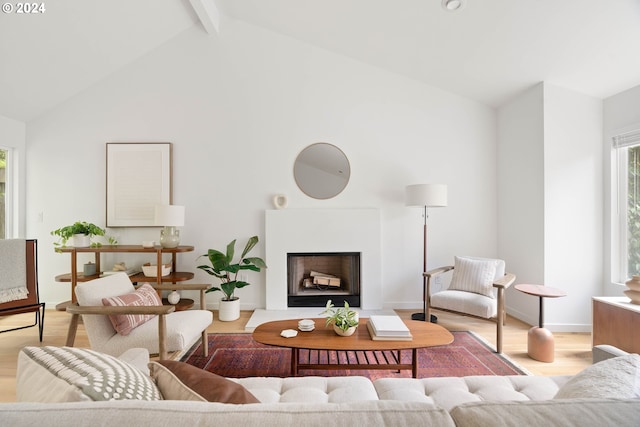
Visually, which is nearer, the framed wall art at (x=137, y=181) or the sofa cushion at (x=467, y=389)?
the sofa cushion at (x=467, y=389)

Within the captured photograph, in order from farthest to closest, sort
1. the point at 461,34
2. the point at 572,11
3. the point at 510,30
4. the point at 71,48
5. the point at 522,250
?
1. the point at 522,250
2. the point at 71,48
3. the point at 461,34
4. the point at 510,30
5. the point at 572,11

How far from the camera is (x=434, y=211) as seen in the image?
3955 mm

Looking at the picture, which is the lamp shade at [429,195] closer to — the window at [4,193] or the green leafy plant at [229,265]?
the green leafy plant at [229,265]

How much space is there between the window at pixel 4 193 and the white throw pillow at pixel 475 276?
5333 mm

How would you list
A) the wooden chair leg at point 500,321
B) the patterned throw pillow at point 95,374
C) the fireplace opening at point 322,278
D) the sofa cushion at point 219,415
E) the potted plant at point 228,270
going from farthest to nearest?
the fireplace opening at point 322,278
the potted plant at point 228,270
the wooden chair leg at point 500,321
the patterned throw pillow at point 95,374
the sofa cushion at point 219,415

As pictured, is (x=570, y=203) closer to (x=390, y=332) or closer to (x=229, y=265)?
(x=390, y=332)

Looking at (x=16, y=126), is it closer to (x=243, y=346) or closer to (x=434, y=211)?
(x=243, y=346)

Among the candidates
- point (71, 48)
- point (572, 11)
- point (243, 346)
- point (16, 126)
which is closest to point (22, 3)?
point (71, 48)

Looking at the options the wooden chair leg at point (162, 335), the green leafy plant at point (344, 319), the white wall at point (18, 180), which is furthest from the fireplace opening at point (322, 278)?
the white wall at point (18, 180)

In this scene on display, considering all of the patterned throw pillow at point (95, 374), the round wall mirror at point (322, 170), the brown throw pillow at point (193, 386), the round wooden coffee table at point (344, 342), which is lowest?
the round wooden coffee table at point (344, 342)

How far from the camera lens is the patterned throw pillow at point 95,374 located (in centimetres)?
75

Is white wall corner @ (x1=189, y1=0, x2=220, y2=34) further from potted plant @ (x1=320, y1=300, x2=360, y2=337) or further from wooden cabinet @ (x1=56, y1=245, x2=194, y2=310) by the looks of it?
potted plant @ (x1=320, y1=300, x2=360, y2=337)

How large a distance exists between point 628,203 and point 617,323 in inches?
52.8

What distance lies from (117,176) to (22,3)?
5.91ft
